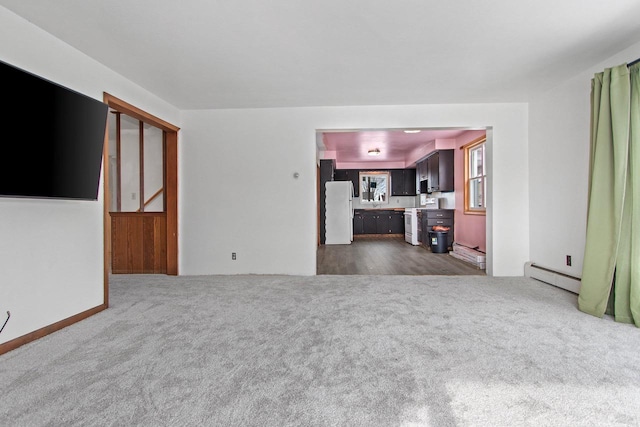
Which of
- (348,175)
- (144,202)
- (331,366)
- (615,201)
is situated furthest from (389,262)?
(348,175)

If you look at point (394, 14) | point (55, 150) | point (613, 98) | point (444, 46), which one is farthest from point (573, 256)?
point (55, 150)

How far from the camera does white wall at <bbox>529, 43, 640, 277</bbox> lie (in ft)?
10.2

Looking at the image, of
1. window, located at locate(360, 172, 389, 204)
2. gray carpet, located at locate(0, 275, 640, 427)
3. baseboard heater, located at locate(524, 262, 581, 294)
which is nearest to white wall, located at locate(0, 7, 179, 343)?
gray carpet, located at locate(0, 275, 640, 427)

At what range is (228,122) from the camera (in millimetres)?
4254

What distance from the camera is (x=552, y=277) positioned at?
137 inches

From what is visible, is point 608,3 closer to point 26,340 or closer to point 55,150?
point 55,150

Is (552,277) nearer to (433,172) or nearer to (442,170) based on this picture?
(442,170)

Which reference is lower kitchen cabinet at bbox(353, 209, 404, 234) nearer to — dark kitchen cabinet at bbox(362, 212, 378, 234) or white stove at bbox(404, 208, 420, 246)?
dark kitchen cabinet at bbox(362, 212, 378, 234)

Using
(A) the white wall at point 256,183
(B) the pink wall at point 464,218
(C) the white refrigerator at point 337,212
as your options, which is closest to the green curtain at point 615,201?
(A) the white wall at point 256,183

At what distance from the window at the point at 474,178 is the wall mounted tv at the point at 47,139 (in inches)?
215

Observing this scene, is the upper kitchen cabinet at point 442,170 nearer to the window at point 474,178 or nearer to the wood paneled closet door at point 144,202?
the window at point 474,178

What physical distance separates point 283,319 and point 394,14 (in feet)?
8.02

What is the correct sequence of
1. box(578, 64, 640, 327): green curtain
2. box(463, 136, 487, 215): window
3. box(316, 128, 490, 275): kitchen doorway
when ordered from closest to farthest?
box(578, 64, 640, 327): green curtain, box(316, 128, 490, 275): kitchen doorway, box(463, 136, 487, 215): window

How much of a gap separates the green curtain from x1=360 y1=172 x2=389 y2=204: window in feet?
23.0
